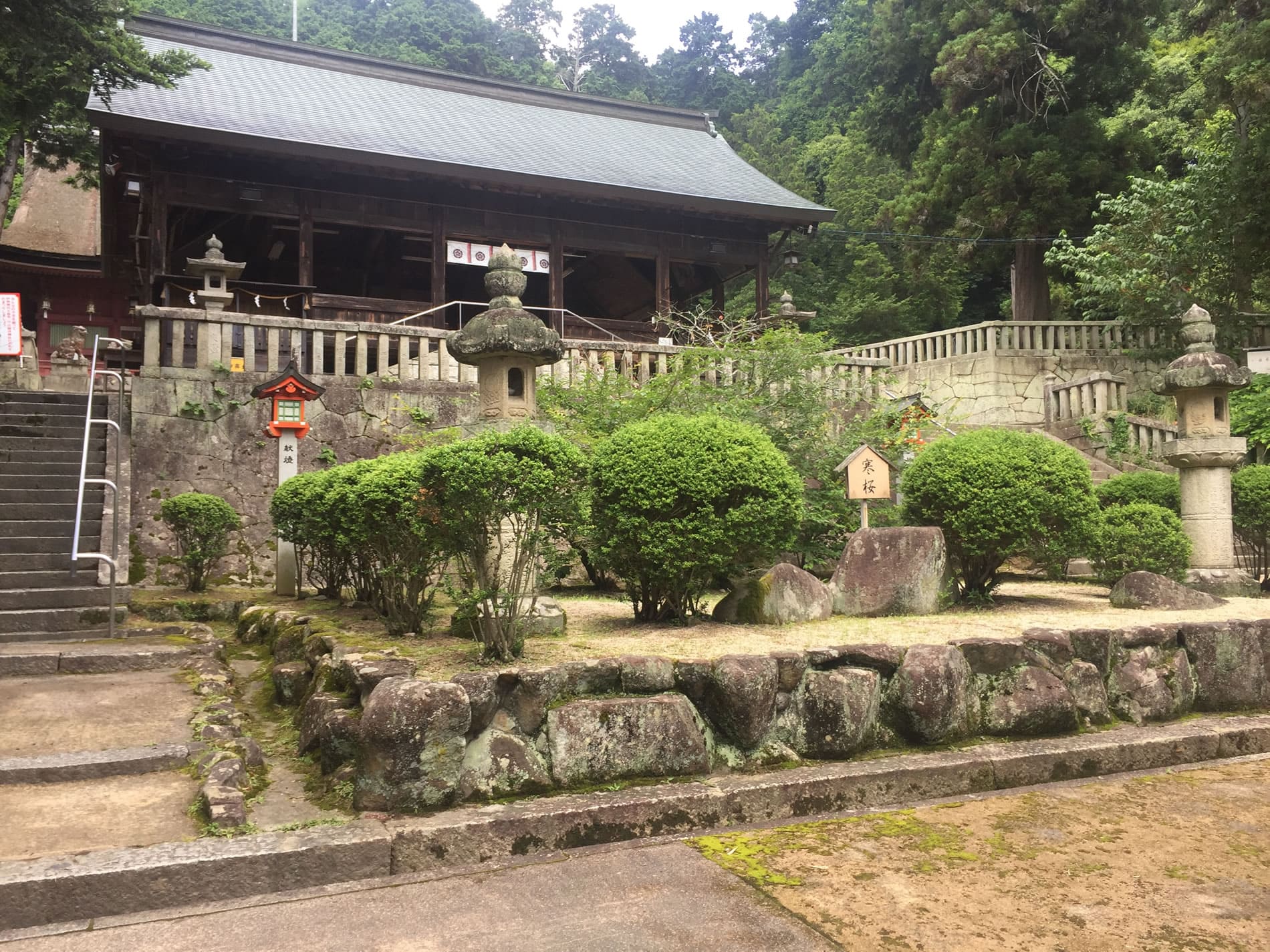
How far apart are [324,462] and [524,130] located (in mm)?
12495

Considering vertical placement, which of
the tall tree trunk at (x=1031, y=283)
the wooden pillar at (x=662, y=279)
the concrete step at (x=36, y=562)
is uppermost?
the tall tree trunk at (x=1031, y=283)

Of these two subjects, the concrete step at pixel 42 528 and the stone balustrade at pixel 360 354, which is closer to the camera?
the concrete step at pixel 42 528

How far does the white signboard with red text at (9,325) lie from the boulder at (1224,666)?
1381 centimetres

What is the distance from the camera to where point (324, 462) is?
1045 cm

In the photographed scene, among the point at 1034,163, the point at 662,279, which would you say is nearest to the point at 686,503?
the point at 662,279

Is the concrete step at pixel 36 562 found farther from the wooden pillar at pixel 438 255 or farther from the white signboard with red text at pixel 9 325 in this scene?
the wooden pillar at pixel 438 255

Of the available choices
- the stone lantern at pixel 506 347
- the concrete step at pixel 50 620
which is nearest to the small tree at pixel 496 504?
the stone lantern at pixel 506 347

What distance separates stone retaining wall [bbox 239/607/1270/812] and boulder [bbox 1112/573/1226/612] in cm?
122

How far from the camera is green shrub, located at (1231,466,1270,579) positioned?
8578 mm

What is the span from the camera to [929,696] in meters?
4.70

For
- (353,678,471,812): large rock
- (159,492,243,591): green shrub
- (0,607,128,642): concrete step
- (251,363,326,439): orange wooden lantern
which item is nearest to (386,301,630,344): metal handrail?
(251,363,326,439): orange wooden lantern

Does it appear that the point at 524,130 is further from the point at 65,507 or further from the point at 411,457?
the point at 411,457

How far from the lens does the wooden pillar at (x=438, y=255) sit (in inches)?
624

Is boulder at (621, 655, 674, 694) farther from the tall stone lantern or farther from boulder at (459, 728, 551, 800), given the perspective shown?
the tall stone lantern
